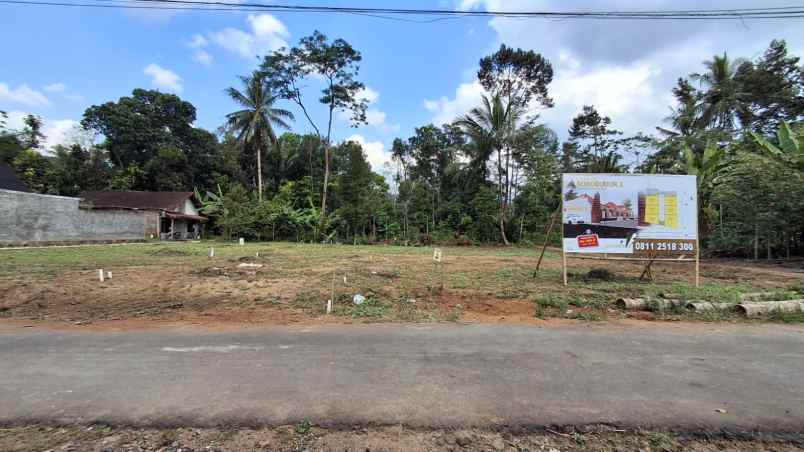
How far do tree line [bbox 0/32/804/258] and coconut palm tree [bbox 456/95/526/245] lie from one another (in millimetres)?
87

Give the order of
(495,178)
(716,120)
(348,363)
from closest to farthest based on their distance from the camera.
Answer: (348,363) < (716,120) < (495,178)

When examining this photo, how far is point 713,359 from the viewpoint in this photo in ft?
13.1

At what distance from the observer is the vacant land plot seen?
19.3 ft

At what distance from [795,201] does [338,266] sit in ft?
55.6

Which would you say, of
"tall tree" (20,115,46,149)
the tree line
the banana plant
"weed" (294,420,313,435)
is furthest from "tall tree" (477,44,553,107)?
"tall tree" (20,115,46,149)

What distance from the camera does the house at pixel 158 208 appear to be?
89.0 feet

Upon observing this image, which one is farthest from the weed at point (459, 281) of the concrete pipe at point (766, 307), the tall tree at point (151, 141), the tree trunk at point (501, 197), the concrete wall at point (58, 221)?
the tall tree at point (151, 141)

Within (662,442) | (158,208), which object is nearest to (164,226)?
(158,208)

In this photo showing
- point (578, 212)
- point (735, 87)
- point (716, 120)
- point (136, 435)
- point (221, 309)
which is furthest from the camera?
point (716, 120)

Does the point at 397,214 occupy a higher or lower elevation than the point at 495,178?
lower

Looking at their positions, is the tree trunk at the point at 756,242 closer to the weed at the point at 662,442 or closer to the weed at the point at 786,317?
the weed at the point at 786,317

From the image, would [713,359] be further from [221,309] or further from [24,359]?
[24,359]

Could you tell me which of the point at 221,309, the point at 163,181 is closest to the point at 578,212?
the point at 221,309

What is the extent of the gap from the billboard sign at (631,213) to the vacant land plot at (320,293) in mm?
997
